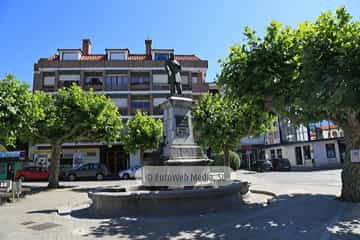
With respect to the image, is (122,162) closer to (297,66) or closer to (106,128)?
(106,128)

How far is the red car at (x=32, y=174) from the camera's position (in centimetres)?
2278

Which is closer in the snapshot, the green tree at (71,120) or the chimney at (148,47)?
the green tree at (71,120)

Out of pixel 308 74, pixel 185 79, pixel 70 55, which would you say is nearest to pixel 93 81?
pixel 70 55

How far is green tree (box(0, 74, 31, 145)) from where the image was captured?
9.73 m

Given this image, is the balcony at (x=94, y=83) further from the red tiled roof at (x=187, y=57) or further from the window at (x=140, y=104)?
the red tiled roof at (x=187, y=57)

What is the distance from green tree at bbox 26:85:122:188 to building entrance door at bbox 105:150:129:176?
13.7 metres

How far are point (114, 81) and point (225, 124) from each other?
2102cm

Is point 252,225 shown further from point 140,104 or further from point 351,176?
point 140,104

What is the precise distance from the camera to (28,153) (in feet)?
96.0

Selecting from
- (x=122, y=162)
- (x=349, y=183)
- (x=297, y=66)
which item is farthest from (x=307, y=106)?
(x=122, y=162)

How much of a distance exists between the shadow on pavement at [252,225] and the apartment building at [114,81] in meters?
22.8

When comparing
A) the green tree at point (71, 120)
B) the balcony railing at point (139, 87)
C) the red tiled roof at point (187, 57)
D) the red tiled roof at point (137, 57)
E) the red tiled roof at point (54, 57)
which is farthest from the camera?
the red tiled roof at point (187, 57)

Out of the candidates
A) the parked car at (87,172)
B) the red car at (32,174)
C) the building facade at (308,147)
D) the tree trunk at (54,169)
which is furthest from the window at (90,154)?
the building facade at (308,147)

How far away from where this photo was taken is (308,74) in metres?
7.02
